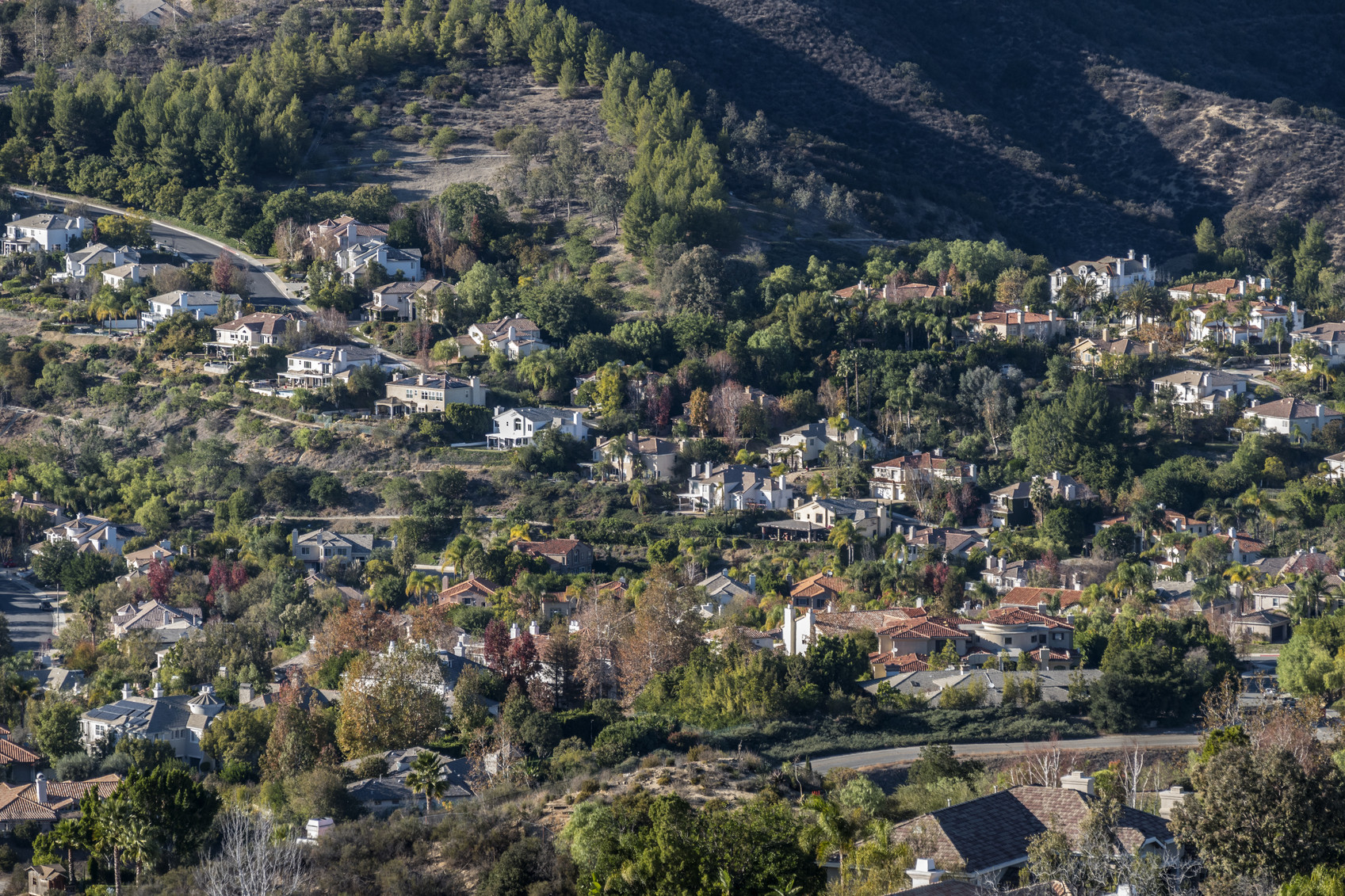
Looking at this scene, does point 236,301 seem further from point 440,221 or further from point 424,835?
point 424,835

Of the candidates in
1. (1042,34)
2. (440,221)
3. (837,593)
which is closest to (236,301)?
(440,221)

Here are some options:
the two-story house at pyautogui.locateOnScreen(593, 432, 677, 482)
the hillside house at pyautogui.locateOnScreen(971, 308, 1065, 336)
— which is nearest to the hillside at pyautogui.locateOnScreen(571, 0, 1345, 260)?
the hillside house at pyautogui.locateOnScreen(971, 308, 1065, 336)

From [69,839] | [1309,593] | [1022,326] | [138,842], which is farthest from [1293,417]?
[69,839]

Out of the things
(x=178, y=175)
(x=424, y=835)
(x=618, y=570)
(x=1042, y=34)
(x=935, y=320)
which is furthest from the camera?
(x=1042, y=34)

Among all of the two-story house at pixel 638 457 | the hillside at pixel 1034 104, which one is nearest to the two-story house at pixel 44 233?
the two-story house at pixel 638 457

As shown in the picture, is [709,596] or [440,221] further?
[440,221]

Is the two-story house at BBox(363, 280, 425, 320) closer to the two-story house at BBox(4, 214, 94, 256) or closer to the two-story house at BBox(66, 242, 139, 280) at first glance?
the two-story house at BBox(66, 242, 139, 280)
